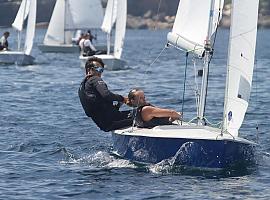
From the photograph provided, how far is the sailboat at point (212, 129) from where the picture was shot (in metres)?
12.6

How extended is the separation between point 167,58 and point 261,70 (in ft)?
34.5

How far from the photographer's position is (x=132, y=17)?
13450 cm

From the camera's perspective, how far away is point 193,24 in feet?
45.2

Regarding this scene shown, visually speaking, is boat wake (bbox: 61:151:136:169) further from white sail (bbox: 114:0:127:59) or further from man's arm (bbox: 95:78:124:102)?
white sail (bbox: 114:0:127:59)

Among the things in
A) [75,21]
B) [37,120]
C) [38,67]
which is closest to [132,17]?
[75,21]

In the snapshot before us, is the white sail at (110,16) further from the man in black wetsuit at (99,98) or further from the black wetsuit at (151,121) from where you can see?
the black wetsuit at (151,121)

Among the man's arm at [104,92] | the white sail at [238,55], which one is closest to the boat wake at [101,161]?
the man's arm at [104,92]

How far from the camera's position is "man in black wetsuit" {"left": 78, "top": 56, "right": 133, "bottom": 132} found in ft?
44.7

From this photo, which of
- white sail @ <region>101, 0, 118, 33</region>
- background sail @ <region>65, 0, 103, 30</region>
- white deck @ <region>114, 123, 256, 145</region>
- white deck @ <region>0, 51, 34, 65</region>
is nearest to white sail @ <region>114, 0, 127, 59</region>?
white sail @ <region>101, 0, 118, 33</region>

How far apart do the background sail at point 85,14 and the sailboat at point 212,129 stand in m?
34.6

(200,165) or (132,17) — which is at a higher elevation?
(132,17)

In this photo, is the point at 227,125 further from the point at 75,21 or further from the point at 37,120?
the point at 75,21

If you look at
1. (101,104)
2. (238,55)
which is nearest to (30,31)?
(101,104)

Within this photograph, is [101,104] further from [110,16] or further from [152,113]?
[110,16]
